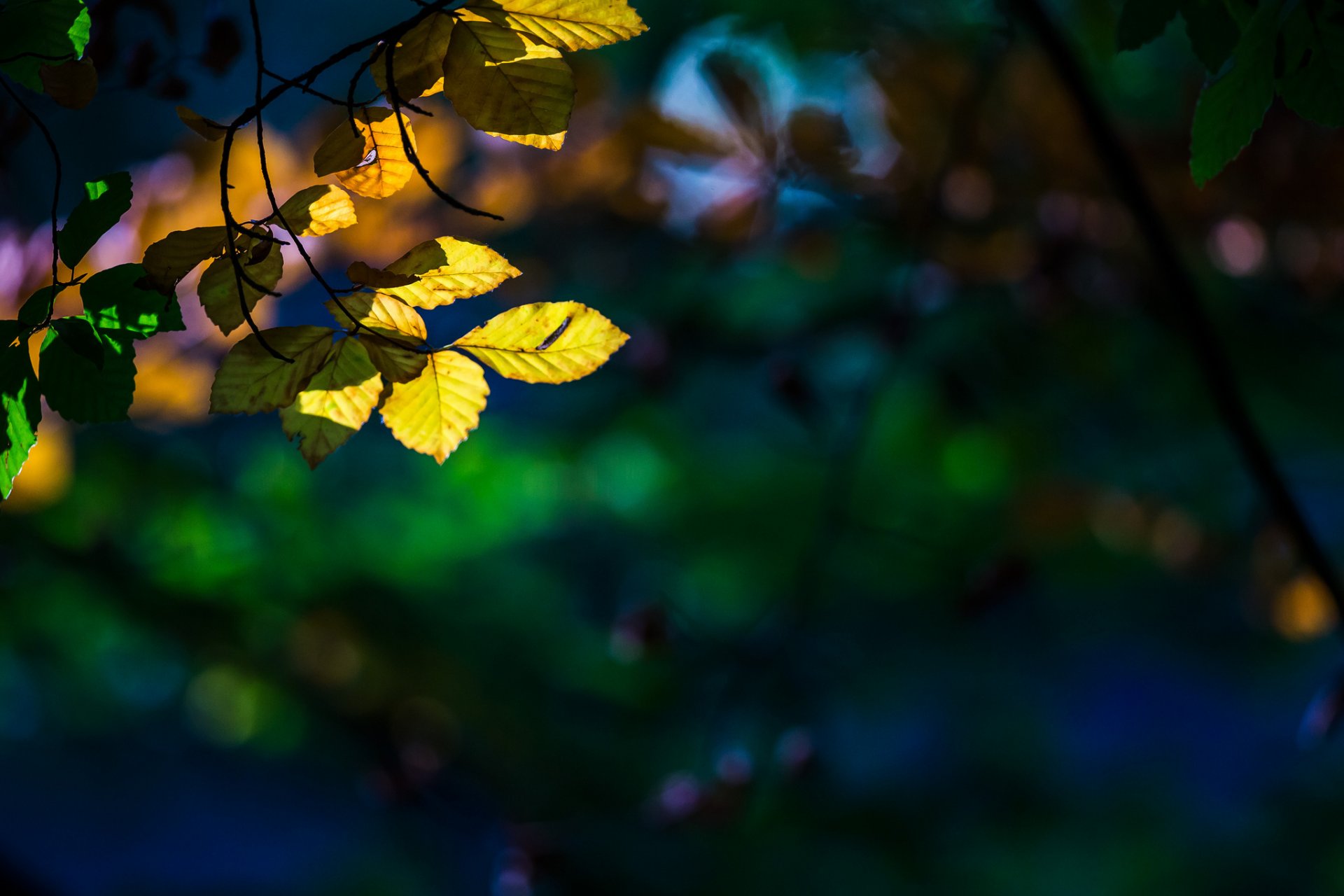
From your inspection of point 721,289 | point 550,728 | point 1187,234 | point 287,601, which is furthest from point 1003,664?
point 287,601

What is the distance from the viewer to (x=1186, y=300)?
1.82 feet

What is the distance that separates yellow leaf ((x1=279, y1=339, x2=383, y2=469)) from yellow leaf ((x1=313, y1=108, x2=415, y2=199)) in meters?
0.06

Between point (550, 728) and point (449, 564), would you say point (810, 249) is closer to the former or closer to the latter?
point (449, 564)

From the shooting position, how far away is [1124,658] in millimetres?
3078

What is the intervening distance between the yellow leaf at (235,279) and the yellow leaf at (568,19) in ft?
0.37

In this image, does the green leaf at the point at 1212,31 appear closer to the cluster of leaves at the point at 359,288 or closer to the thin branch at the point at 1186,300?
the thin branch at the point at 1186,300

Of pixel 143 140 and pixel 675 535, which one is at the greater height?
pixel 143 140

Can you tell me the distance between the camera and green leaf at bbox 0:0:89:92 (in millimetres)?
314

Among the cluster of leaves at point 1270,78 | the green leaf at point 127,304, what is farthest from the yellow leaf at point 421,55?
the cluster of leaves at point 1270,78

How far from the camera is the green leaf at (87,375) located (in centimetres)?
30

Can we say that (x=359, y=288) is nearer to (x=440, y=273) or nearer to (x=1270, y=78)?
(x=440, y=273)

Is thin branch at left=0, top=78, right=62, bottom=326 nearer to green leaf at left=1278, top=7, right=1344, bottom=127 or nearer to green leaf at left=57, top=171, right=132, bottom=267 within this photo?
green leaf at left=57, top=171, right=132, bottom=267

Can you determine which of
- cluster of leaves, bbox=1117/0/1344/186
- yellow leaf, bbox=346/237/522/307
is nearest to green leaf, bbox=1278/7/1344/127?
cluster of leaves, bbox=1117/0/1344/186

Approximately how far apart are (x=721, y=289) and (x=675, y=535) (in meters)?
0.85
